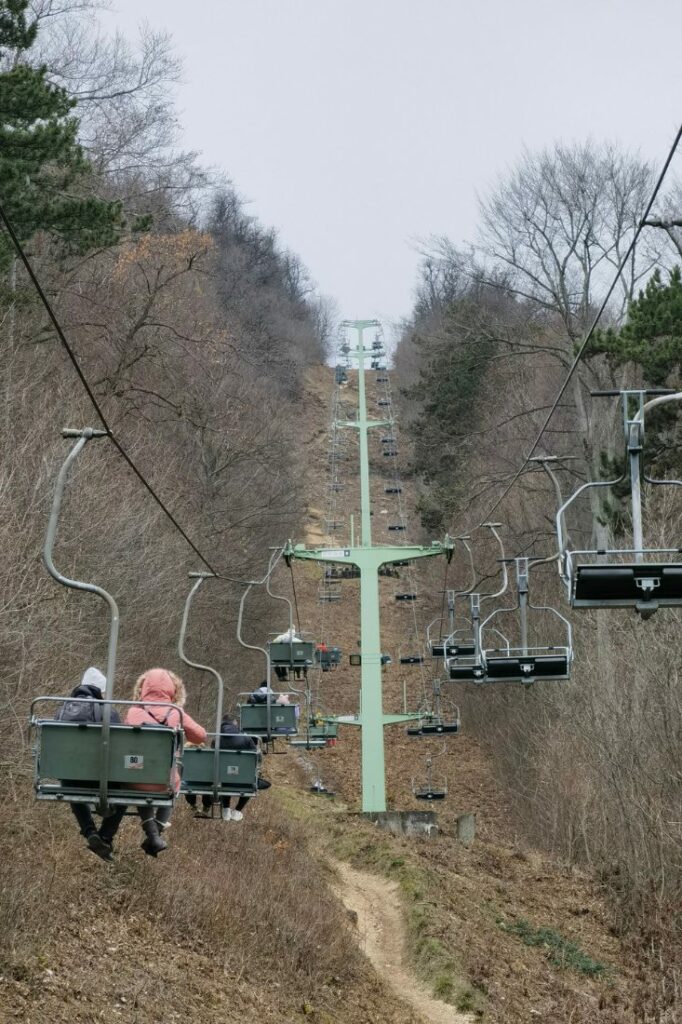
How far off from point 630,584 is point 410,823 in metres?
16.9

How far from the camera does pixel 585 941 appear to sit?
837 inches

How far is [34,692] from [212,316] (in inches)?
1066

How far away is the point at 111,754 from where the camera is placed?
378 inches

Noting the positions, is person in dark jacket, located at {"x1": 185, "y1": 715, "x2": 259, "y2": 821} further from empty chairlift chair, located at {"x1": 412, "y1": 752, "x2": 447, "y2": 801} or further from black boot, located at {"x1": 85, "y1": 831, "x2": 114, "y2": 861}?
empty chairlift chair, located at {"x1": 412, "y1": 752, "x2": 447, "y2": 801}

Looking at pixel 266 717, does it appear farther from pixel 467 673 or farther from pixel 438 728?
pixel 438 728

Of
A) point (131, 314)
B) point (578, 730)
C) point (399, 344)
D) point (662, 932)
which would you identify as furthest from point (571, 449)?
point (399, 344)

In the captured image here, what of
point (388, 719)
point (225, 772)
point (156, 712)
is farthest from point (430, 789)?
point (156, 712)

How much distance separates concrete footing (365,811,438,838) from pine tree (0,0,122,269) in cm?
1183

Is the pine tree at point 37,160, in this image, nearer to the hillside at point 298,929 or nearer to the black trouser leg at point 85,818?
the hillside at point 298,929

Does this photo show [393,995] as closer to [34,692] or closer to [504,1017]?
[504,1017]

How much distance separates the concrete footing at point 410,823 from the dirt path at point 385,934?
231 cm

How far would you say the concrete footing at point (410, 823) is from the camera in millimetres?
25688

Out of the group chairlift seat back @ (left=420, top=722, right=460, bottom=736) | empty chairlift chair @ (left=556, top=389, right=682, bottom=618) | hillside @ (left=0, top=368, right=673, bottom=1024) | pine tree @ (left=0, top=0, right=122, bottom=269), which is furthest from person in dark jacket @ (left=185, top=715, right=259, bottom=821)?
chairlift seat back @ (left=420, top=722, right=460, bottom=736)

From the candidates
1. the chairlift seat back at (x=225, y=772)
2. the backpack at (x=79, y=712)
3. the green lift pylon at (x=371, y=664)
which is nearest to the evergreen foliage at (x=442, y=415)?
the green lift pylon at (x=371, y=664)
